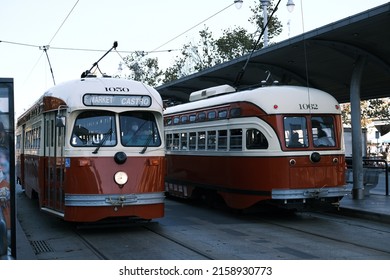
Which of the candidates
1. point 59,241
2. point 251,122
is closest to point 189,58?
point 251,122

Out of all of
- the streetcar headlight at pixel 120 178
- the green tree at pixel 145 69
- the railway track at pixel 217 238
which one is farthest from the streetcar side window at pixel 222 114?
the green tree at pixel 145 69

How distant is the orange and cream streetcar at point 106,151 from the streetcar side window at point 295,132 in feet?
9.71

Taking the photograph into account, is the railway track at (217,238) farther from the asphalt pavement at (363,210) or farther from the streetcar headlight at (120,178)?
the streetcar headlight at (120,178)

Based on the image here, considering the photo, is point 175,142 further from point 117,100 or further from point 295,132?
point 117,100

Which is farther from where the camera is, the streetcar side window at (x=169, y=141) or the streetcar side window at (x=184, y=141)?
the streetcar side window at (x=169, y=141)

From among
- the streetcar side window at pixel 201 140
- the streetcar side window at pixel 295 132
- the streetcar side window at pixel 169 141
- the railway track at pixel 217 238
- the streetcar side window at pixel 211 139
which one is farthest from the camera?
the streetcar side window at pixel 169 141

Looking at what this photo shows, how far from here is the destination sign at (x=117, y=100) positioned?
9.48 metres

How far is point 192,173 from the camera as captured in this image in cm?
1437

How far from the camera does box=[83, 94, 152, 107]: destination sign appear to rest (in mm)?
9477

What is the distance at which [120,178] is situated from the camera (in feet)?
30.7

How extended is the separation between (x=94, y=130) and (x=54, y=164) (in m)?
1.35

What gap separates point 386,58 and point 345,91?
240 inches
